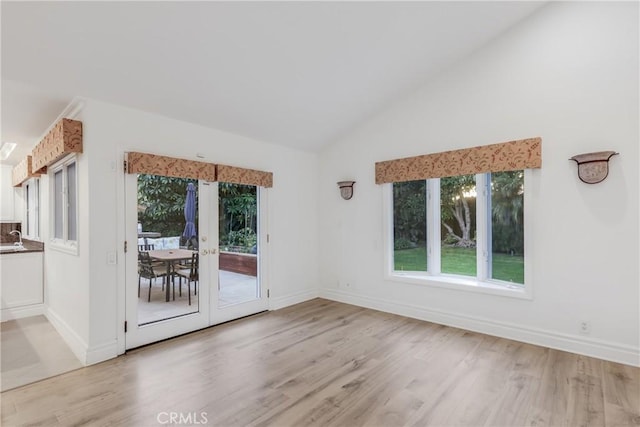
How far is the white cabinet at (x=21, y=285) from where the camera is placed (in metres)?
4.23

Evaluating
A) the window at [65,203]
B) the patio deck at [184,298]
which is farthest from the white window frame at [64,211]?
the patio deck at [184,298]

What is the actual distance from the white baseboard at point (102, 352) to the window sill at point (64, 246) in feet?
3.20

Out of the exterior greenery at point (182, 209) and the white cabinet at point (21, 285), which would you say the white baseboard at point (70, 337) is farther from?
the exterior greenery at point (182, 209)

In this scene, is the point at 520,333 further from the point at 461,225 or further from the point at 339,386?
the point at 339,386

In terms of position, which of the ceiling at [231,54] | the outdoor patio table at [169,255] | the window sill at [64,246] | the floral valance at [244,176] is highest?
the ceiling at [231,54]

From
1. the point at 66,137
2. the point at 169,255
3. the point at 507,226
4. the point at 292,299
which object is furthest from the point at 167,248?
the point at 507,226

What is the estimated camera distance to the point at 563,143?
10.7ft

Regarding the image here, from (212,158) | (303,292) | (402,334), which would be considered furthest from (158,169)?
(402,334)

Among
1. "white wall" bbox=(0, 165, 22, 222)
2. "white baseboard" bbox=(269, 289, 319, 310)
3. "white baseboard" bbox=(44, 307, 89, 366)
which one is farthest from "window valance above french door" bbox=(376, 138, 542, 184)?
"white wall" bbox=(0, 165, 22, 222)

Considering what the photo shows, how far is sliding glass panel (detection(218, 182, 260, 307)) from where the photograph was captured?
4098 millimetres

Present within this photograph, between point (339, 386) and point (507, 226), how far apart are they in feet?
9.15

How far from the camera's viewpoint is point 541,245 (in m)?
3.39

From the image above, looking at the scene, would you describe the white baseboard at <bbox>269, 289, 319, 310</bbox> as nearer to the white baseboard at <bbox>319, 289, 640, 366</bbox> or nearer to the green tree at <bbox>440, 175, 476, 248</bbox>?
the white baseboard at <bbox>319, 289, 640, 366</bbox>

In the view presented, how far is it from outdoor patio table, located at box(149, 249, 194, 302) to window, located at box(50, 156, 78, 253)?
79 cm
